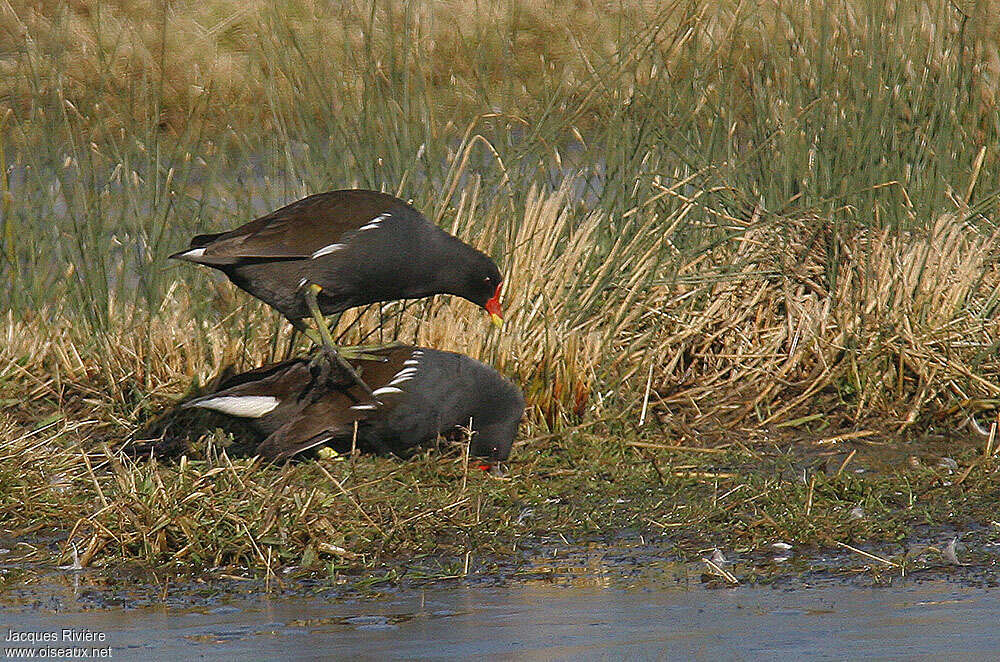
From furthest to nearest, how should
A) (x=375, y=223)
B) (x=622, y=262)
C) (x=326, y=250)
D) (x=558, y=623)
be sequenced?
(x=622, y=262)
(x=375, y=223)
(x=326, y=250)
(x=558, y=623)

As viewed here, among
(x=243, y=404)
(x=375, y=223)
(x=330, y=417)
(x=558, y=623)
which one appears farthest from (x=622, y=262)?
(x=558, y=623)

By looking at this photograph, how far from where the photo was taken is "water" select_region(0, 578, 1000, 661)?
12.4 feet

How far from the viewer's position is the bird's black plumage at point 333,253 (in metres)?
5.93

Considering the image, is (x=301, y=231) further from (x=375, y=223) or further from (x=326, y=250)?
(x=375, y=223)

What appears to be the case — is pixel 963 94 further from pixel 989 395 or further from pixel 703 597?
pixel 703 597

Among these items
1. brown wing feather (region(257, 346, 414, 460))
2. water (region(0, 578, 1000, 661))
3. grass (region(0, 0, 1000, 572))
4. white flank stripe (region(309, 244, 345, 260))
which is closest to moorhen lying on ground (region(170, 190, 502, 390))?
white flank stripe (region(309, 244, 345, 260))

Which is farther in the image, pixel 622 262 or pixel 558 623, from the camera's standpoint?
pixel 622 262

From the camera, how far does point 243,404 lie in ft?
19.1

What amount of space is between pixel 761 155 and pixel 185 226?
8.97 ft

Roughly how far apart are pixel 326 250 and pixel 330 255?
0.02 metres

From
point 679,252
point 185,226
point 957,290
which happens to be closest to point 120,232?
point 185,226

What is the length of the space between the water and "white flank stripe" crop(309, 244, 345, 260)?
1.81m

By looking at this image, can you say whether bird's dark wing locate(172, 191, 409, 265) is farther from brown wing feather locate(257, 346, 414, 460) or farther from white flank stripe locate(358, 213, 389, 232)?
brown wing feather locate(257, 346, 414, 460)

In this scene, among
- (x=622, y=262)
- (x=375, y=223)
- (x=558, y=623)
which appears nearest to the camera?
(x=558, y=623)
